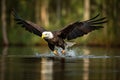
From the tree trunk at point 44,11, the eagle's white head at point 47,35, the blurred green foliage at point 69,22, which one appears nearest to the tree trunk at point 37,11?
the blurred green foliage at point 69,22

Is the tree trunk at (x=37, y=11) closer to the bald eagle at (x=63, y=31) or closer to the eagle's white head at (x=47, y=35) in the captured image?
the bald eagle at (x=63, y=31)

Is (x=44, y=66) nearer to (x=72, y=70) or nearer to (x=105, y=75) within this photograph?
(x=72, y=70)

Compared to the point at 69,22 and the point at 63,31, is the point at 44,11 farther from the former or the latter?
the point at 63,31

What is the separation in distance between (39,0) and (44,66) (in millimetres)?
34883

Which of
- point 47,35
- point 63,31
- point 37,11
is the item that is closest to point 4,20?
point 37,11

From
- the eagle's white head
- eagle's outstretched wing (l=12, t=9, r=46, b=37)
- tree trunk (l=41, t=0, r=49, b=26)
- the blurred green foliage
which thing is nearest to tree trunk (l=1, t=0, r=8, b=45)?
the blurred green foliage

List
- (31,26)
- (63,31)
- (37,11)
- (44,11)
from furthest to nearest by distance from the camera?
1. (44,11)
2. (37,11)
3. (31,26)
4. (63,31)

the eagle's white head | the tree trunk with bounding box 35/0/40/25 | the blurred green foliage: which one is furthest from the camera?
the tree trunk with bounding box 35/0/40/25

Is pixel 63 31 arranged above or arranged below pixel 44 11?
below

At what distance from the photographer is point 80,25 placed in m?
22.7

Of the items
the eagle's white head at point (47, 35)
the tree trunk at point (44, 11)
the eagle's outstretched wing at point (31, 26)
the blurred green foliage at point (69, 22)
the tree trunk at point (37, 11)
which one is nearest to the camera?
the eagle's white head at point (47, 35)

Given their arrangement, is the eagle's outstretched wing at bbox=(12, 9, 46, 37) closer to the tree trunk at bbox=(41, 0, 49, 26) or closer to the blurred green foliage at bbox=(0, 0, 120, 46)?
the blurred green foliage at bbox=(0, 0, 120, 46)

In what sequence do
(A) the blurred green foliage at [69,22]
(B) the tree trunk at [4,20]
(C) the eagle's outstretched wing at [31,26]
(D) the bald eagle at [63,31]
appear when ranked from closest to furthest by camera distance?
(D) the bald eagle at [63,31]
(C) the eagle's outstretched wing at [31,26]
(A) the blurred green foliage at [69,22]
(B) the tree trunk at [4,20]

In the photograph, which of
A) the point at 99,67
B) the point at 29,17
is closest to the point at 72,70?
the point at 99,67
